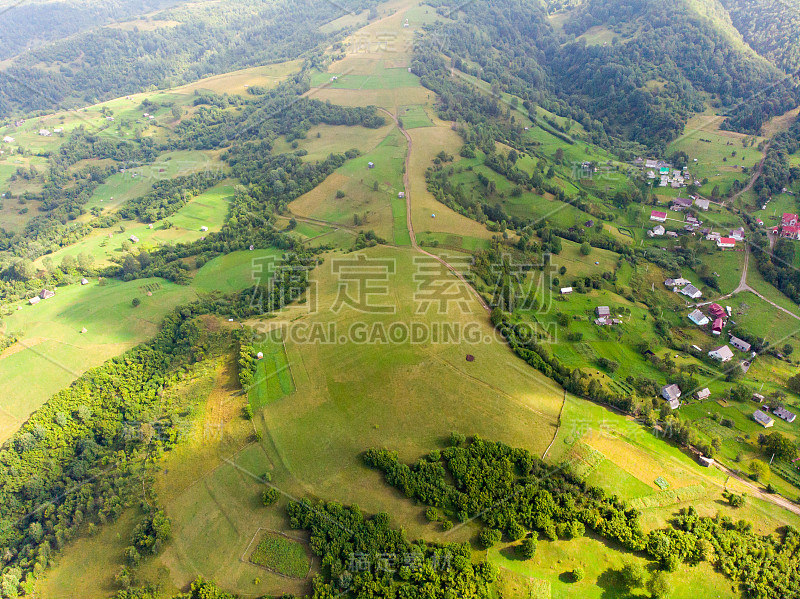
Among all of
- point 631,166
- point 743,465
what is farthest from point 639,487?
point 631,166

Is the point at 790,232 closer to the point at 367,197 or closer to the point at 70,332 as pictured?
the point at 367,197

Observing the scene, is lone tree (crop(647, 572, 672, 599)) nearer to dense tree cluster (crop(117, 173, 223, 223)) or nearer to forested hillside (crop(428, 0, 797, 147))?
dense tree cluster (crop(117, 173, 223, 223))

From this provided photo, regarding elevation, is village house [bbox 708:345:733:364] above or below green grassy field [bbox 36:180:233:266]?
below

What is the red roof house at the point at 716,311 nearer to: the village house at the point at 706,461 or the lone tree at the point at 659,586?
the village house at the point at 706,461

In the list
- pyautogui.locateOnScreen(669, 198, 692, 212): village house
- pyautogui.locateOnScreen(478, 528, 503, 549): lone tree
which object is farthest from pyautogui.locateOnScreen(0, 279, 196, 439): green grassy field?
pyautogui.locateOnScreen(669, 198, 692, 212): village house

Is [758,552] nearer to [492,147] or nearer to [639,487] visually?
[639,487]

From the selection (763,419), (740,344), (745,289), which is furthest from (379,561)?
(745,289)
